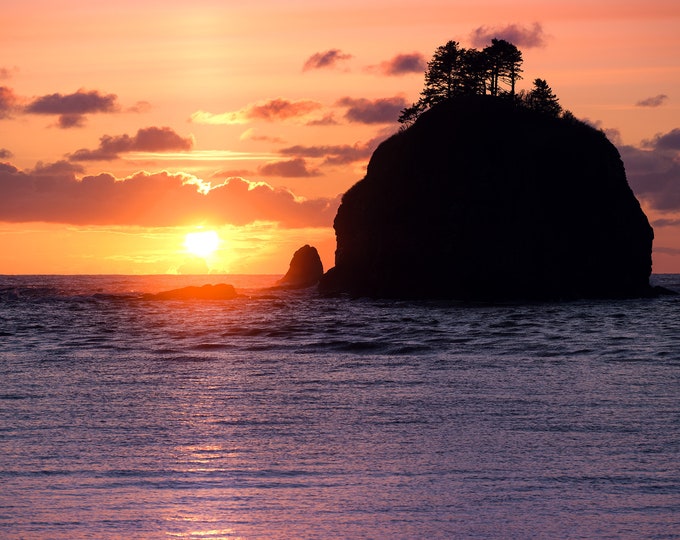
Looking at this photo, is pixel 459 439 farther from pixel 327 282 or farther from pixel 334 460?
pixel 327 282

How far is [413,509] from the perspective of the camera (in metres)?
8.27

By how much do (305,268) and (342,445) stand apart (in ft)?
377

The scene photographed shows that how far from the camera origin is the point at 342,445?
11.5 metres

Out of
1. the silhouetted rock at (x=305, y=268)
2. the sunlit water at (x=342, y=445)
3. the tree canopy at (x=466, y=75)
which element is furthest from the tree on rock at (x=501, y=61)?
the sunlit water at (x=342, y=445)

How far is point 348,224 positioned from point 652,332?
5698cm

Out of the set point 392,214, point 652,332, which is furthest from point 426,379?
point 392,214

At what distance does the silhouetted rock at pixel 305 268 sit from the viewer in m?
125

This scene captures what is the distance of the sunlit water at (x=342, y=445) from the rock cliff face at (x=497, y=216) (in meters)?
51.1

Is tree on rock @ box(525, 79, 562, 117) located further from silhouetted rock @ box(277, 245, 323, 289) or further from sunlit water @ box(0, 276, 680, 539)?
sunlit water @ box(0, 276, 680, 539)

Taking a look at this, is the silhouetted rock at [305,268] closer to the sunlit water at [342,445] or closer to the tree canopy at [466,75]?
the tree canopy at [466,75]

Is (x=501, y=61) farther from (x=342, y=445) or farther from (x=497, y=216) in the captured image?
(x=342, y=445)

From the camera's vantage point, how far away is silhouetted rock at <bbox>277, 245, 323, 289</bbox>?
411 ft

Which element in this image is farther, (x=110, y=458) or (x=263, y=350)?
(x=263, y=350)

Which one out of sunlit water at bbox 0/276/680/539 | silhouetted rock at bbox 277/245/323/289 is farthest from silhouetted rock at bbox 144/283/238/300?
sunlit water at bbox 0/276/680/539
